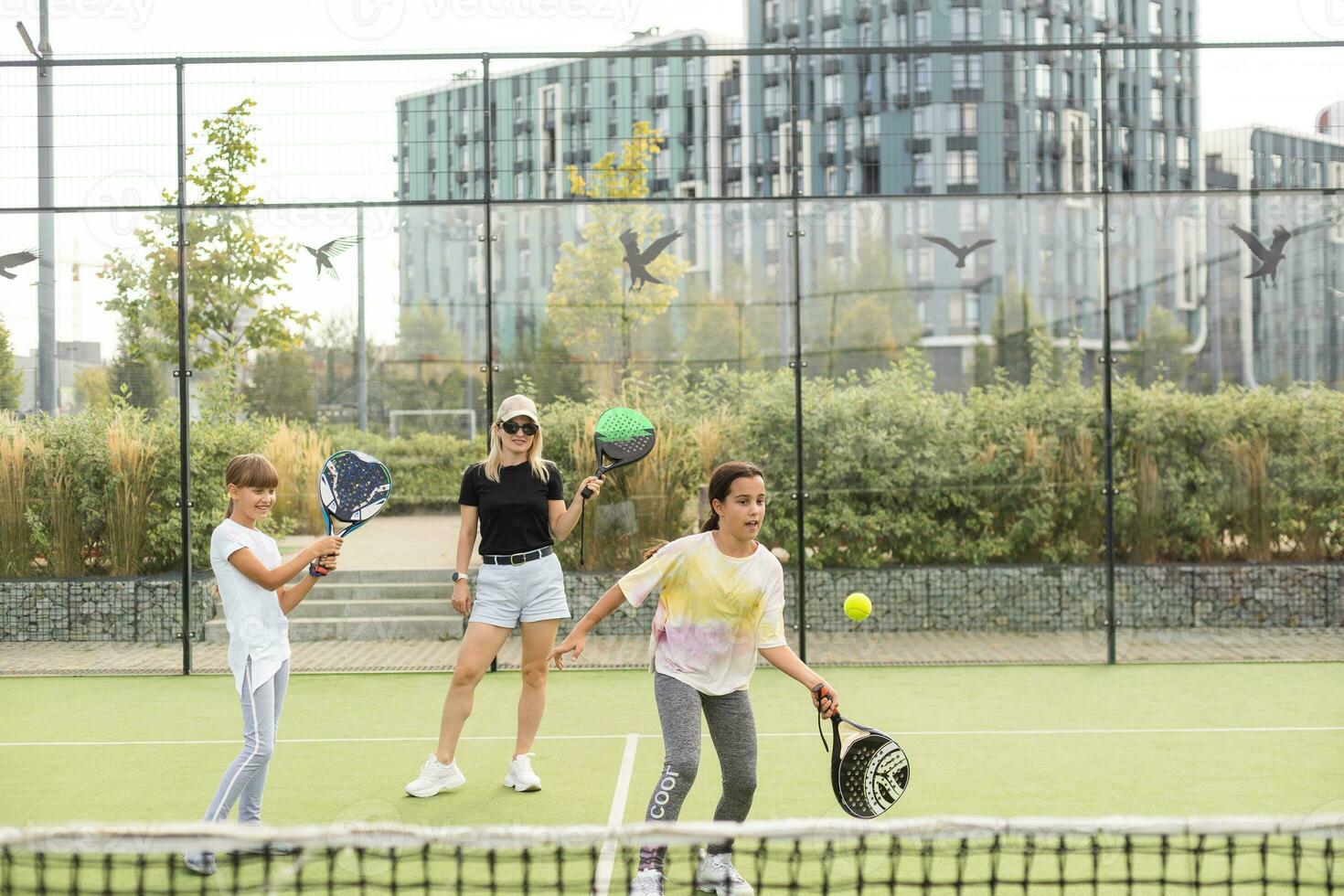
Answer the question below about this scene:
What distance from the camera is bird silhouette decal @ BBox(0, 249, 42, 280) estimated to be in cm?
871

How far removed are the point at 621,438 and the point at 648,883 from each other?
2.43 metres

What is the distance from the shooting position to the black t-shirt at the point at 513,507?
5254 mm

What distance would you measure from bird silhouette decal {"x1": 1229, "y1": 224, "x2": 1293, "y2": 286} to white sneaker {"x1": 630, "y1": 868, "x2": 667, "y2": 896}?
698 cm

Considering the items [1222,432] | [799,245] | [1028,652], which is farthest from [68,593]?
[1222,432]

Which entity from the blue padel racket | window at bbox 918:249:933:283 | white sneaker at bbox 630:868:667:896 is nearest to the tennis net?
white sneaker at bbox 630:868:667:896

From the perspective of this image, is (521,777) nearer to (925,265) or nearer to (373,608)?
(373,608)

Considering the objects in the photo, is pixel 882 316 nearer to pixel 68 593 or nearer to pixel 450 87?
pixel 450 87

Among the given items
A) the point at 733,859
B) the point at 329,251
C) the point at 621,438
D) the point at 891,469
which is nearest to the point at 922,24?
the point at 891,469

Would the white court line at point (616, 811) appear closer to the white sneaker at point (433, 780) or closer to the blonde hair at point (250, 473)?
the white sneaker at point (433, 780)

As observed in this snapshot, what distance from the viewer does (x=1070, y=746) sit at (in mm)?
6152

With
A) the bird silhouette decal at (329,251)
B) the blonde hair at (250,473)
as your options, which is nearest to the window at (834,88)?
the bird silhouette decal at (329,251)

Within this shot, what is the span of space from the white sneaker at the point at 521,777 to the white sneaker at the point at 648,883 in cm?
173

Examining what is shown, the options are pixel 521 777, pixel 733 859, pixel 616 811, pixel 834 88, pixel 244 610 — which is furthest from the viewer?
pixel 834 88

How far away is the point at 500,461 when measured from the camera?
534 cm
